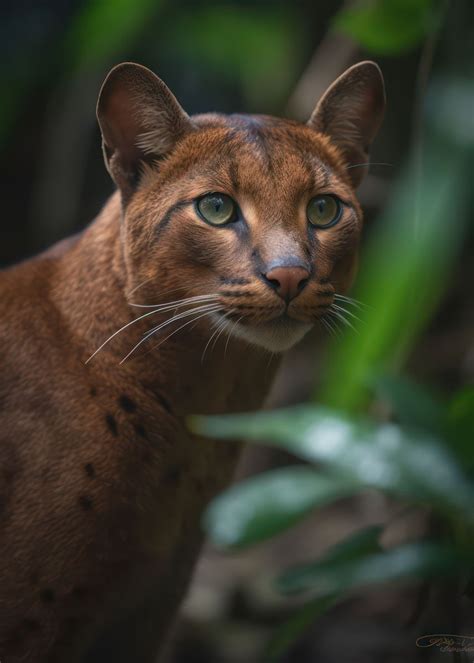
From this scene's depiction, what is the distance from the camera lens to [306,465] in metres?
6.17

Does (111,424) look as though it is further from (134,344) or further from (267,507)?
(267,507)

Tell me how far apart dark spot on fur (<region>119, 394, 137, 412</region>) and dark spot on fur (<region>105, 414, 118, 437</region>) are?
0.18 feet

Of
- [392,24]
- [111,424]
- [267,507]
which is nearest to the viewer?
[267,507]

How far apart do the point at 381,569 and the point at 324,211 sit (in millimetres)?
1537

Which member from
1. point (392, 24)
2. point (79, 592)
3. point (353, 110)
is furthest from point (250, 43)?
point (79, 592)

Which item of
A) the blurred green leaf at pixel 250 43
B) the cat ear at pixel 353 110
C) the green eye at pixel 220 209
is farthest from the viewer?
the blurred green leaf at pixel 250 43

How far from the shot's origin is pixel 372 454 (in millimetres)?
1711

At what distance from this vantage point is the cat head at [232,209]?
2670 millimetres

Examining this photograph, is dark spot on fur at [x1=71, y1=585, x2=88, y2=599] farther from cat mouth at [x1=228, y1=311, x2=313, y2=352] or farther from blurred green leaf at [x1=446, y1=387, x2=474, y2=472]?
blurred green leaf at [x1=446, y1=387, x2=474, y2=472]

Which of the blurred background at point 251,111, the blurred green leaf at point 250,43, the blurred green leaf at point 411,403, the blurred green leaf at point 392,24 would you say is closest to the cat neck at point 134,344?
the blurred green leaf at point 411,403

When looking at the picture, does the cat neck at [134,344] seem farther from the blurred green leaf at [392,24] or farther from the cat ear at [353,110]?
the blurred green leaf at [392,24]

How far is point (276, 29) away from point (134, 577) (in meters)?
4.31

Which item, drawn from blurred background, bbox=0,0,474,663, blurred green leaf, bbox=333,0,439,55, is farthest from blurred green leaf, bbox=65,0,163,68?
blurred green leaf, bbox=333,0,439,55

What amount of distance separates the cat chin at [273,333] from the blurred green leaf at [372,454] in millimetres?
942
